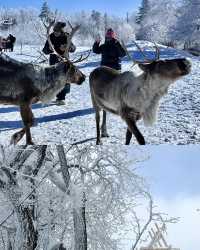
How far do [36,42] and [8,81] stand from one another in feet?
1.10

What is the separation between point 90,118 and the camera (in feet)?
9.03

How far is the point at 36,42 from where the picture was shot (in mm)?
2213

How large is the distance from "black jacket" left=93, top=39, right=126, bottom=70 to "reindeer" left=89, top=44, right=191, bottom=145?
5.3 inches

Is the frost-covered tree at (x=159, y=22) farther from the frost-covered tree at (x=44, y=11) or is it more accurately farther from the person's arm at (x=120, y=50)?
the frost-covered tree at (x=44, y=11)

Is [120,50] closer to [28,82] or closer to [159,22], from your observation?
[159,22]

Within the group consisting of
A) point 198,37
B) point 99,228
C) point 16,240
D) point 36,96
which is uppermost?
point 198,37


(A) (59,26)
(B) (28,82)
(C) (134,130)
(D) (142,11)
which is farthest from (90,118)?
(D) (142,11)

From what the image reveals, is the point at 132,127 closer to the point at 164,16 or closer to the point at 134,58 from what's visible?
the point at 134,58

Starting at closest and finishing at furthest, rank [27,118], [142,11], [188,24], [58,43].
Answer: [188,24] → [142,11] → [58,43] → [27,118]

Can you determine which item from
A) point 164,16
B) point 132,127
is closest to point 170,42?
point 164,16

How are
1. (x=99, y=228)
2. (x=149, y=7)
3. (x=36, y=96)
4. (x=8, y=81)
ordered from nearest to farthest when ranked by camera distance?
(x=149, y=7), (x=8, y=81), (x=36, y=96), (x=99, y=228)

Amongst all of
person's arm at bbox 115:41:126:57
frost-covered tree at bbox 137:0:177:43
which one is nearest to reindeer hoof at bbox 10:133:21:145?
person's arm at bbox 115:41:126:57

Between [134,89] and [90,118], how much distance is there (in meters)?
A: 0.50

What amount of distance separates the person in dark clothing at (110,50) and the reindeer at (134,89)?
0.14 metres
